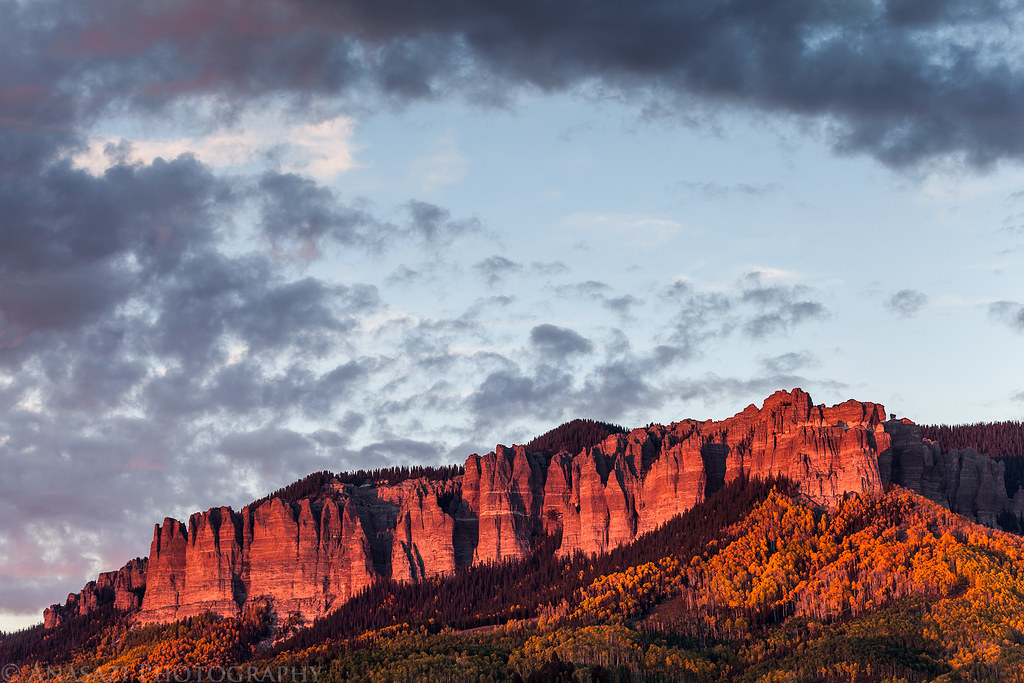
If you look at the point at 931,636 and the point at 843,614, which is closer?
the point at 931,636

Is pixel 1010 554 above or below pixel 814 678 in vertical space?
above

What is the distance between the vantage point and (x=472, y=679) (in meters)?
196

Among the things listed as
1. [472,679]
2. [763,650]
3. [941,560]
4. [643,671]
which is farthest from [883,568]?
[472,679]

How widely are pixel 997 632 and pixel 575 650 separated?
4940 centimetres

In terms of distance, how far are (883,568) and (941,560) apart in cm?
698

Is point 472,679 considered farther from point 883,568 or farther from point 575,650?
point 883,568

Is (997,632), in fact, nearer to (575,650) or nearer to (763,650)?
(763,650)

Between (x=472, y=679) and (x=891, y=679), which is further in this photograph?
(x=472, y=679)

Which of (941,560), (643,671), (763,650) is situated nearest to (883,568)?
(941,560)

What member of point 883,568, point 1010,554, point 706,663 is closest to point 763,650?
point 706,663

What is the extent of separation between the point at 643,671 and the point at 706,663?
24.3ft

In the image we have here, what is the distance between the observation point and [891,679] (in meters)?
172

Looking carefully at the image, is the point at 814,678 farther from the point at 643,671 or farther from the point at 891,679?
the point at 643,671

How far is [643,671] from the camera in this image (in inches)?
7549
